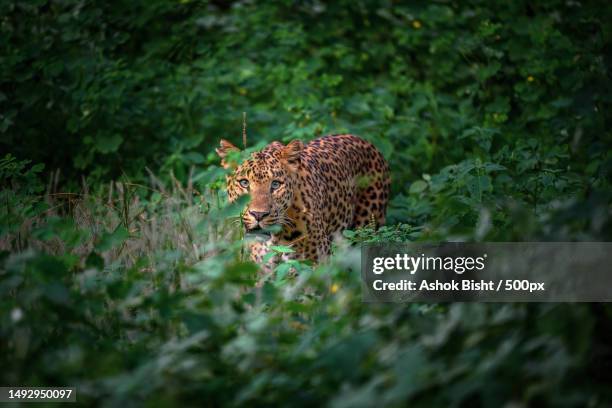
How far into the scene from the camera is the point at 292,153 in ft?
19.4

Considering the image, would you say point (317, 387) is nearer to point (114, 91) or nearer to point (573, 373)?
Answer: point (573, 373)

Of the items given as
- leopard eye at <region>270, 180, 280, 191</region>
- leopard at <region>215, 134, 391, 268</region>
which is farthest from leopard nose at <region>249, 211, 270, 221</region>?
leopard eye at <region>270, 180, 280, 191</region>

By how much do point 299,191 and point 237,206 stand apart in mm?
2015

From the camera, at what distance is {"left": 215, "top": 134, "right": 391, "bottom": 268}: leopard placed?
559 centimetres

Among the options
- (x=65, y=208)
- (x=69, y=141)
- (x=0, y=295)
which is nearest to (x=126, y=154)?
(x=69, y=141)

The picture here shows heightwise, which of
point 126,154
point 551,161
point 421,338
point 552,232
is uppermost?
point 552,232

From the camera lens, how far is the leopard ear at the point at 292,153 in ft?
19.2

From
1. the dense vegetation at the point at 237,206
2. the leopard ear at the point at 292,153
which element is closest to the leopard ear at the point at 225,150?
the dense vegetation at the point at 237,206

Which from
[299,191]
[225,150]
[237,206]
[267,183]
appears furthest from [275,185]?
[237,206]

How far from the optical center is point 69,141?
26.5 feet

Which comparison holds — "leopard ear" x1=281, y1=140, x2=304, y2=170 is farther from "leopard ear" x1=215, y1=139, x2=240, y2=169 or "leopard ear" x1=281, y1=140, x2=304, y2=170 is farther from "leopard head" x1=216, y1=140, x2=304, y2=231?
"leopard ear" x1=215, y1=139, x2=240, y2=169

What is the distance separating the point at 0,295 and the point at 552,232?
2.36m

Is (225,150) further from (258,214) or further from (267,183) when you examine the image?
(258,214)

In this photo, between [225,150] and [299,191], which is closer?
[299,191]
